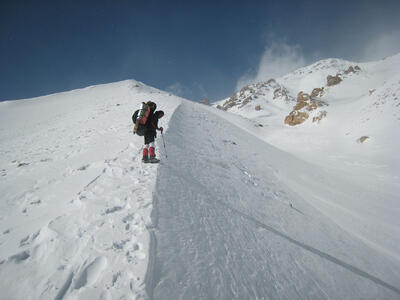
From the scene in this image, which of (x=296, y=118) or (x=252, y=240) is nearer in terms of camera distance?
(x=252, y=240)

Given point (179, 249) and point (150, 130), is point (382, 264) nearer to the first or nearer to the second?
point (179, 249)

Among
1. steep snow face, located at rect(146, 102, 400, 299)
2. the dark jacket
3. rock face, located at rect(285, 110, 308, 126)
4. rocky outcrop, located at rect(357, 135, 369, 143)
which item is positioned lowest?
steep snow face, located at rect(146, 102, 400, 299)

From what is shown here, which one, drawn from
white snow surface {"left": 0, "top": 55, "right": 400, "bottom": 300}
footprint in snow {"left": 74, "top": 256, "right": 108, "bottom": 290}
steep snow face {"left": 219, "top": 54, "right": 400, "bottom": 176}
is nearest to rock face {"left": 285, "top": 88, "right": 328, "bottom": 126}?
steep snow face {"left": 219, "top": 54, "right": 400, "bottom": 176}

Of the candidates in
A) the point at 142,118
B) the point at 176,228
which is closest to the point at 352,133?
the point at 142,118

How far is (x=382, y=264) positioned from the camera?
18.2 ft

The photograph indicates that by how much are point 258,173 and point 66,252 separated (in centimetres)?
801

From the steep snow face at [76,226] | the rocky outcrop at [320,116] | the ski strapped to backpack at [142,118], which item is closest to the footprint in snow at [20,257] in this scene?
the steep snow face at [76,226]

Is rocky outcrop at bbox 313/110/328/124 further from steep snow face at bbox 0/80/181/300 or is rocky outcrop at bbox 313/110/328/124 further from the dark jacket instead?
steep snow face at bbox 0/80/181/300

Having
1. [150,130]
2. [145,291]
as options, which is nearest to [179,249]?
[145,291]

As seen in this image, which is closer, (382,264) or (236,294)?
(236,294)

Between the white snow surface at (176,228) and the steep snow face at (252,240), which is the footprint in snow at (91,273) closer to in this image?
the white snow surface at (176,228)

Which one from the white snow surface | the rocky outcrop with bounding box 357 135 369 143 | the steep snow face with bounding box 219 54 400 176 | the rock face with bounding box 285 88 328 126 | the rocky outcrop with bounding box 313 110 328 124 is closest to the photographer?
the white snow surface

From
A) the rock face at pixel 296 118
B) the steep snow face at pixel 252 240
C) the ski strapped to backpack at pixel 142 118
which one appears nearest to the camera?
the steep snow face at pixel 252 240

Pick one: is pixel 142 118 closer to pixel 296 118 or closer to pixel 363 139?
pixel 363 139
